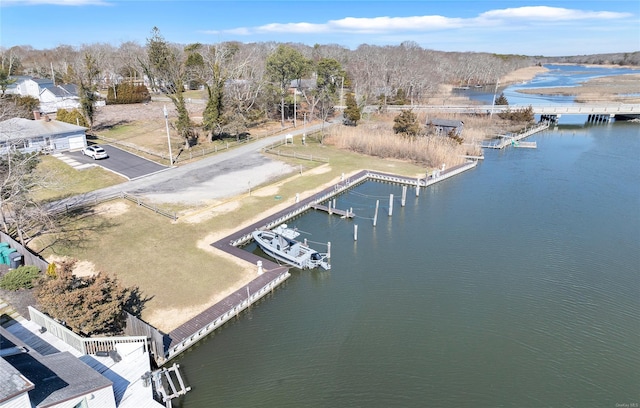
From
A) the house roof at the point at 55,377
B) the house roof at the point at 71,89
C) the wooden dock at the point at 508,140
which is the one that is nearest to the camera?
the house roof at the point at 55,377

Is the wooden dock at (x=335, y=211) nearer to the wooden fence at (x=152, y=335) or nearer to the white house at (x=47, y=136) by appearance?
the wooden fence at (x=152, y=335)

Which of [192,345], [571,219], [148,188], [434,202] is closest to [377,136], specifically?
[434,202]

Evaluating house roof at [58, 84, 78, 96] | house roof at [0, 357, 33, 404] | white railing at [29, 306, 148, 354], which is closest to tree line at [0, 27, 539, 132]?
house roof at [58, 84, 78, 96]

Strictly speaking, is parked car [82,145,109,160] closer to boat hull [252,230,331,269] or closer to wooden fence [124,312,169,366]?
boat hull [252,230,331,269]

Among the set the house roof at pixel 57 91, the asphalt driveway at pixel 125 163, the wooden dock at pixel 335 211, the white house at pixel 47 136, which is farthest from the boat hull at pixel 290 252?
the house roof at pixel 57 91

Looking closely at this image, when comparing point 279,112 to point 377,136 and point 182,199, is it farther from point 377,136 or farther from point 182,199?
point 182,199

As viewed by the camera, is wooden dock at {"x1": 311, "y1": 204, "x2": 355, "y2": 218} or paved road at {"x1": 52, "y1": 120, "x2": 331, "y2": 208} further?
paved road at {"x1": 52, "y1": 120, "x2": 331, "y2": 208}
